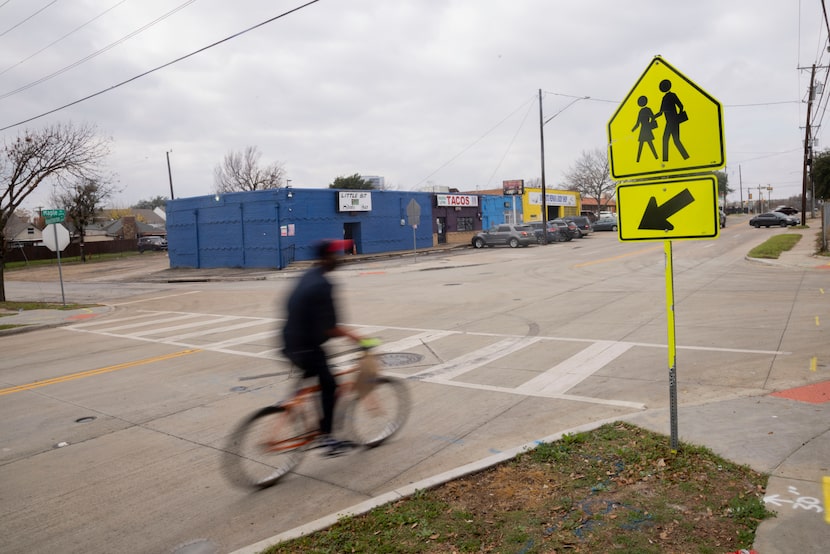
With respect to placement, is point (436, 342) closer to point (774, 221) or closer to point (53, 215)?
point (53, 215)

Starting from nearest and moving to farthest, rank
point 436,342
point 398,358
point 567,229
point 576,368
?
point 576,368 → point 398,358 → point 436,342 → point 567,229

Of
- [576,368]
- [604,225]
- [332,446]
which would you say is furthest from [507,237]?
[332,446]

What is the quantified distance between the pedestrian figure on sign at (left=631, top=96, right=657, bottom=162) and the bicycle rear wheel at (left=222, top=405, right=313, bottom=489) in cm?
349

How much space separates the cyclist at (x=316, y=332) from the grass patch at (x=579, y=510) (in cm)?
119

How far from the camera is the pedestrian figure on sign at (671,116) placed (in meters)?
4.23

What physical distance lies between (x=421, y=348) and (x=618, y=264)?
16645 millimetres

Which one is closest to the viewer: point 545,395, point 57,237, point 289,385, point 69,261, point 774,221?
point 545,395

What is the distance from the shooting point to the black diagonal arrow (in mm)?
4230

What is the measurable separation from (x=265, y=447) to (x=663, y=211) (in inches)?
143

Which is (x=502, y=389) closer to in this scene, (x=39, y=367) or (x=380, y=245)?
(x=39, y=367)

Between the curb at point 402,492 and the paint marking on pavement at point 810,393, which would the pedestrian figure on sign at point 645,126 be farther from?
the paint marking on pavement at point 810,393

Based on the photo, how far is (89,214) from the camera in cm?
5903

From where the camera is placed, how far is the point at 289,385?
7785mm

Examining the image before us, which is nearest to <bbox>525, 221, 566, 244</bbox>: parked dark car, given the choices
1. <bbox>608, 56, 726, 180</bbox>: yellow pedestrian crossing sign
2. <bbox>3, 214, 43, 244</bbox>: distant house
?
<bbox>608, 56, 726, 180</bbox>: yellow pedestrian crossing sign
